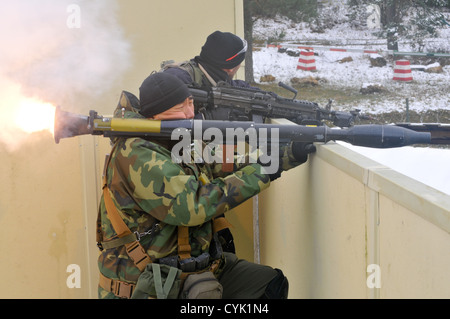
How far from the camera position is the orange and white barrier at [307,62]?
17656mm

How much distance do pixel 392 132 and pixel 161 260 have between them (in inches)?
50.4

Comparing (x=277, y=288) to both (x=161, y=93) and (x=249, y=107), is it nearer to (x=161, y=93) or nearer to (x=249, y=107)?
(x=161, y=93)

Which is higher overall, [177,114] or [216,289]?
[177,114]

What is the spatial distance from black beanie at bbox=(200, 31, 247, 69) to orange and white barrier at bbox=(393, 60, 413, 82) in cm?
1337

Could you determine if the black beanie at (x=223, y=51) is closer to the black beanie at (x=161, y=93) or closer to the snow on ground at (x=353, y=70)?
the black beanie at (x=161, y=93)

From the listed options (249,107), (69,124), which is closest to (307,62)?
(249,107)

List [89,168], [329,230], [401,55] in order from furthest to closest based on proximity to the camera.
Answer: [401,55] → [89,168] → [329,230]

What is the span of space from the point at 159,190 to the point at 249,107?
6.28 ft

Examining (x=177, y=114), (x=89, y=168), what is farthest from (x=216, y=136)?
(x=89, y=168)

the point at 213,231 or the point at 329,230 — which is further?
the point at 213,231

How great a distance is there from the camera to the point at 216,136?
2.97 m

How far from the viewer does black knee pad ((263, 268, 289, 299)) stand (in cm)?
322
